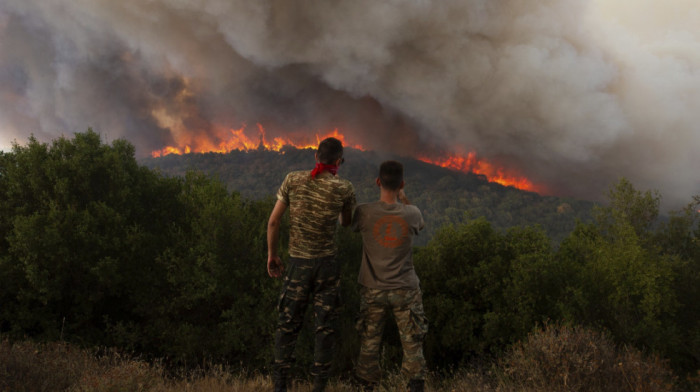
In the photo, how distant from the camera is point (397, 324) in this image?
15.9 ft

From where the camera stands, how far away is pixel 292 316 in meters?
4.87

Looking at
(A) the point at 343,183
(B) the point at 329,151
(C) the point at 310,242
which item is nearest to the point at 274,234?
(C) the point at 310,242

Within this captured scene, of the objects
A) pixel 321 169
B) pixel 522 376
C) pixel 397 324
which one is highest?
pixel 321 169

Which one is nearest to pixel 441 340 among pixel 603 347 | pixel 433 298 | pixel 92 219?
pixel 433 298

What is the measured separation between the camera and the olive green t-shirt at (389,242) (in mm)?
4820

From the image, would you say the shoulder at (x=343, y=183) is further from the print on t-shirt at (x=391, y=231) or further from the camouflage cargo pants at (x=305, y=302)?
the camouflage cargo pants at (x=305, y=302)

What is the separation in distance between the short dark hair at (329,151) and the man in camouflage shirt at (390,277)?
2.10 ft

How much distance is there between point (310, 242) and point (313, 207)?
456 millimetres

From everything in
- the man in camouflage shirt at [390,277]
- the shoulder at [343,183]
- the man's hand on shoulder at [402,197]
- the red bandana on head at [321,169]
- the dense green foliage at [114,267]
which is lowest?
the dense green foliage at [114,267]

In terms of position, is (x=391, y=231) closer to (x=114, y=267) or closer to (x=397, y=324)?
(x=397, y=324)

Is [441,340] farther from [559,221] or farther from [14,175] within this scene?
[559,221]

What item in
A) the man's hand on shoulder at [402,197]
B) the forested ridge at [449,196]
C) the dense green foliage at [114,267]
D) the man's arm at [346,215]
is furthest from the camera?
the forested ridge at [449,196]

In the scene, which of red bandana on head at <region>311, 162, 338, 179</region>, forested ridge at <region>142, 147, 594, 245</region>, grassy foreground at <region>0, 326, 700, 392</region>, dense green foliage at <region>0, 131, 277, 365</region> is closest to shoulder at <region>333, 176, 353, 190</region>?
red bandana on head at <region>311, 162, 338, 179</region>

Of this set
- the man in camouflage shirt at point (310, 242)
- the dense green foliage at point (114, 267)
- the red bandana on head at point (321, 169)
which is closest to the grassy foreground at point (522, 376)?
the man in camouflage shirt at point (310, 242)
